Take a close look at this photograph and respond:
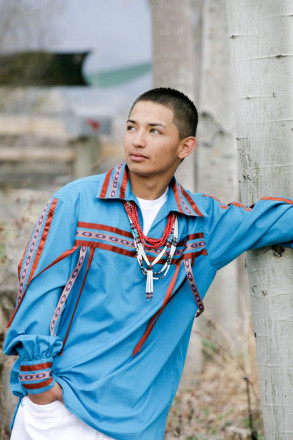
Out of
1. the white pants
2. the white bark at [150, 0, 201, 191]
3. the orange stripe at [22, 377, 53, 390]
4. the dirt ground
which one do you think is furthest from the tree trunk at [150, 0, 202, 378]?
the orange stripe at [22, 377, 53, 390]

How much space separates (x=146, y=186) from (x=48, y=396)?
86cm

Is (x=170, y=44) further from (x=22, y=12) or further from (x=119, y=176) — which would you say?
(x=22, y=12)

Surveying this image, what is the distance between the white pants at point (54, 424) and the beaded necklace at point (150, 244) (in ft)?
1.66

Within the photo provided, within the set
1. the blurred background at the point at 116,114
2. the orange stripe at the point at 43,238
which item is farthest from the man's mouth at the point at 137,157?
the blurred background at the point at 116,114

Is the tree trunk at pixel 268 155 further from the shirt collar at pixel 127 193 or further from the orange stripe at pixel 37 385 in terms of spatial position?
the orange stripe at pixel 37 385

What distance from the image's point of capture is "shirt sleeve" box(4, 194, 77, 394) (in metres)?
2.46

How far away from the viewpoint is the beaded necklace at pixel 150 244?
2.64 meters

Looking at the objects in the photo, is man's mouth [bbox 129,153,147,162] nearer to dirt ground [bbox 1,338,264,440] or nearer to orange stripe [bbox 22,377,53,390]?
orange stripe [bbox 22,377,53,390]

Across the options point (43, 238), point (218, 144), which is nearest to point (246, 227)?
point (43, 238)

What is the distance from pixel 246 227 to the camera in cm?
274

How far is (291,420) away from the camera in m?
2.83

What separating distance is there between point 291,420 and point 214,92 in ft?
14.6

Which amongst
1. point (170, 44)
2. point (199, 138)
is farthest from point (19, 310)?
point (199, 138)

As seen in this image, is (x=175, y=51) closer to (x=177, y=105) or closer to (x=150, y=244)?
(x=177, y=105)
